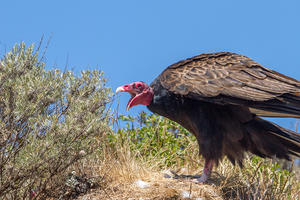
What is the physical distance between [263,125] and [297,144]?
553mm

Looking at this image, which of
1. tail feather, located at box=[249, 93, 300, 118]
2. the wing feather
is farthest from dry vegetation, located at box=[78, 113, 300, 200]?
the wing feather

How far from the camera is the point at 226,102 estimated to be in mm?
5633

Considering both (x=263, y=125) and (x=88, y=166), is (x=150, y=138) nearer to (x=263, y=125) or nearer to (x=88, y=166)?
(x=88, y=166)

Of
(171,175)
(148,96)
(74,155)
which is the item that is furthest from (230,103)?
A: (74,155)

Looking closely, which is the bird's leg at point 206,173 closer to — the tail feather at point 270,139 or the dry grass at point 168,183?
the dry grass at point 168,183

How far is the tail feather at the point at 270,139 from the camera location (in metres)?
6.13

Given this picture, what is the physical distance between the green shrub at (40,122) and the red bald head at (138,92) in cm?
29

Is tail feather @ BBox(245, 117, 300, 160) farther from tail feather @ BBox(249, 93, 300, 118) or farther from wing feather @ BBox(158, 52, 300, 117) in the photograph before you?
tail feather @ BBox(249, 93, 300, 118)

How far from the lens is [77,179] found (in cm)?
616

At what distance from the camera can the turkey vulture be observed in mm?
5629

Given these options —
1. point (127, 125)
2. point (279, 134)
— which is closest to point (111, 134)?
point (127, 125)

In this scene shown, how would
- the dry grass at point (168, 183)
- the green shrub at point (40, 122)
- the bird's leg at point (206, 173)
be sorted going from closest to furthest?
the green shrub at point (40, 122)
the dry grass at point (168, 183)
the bird's leg at point (206, 173)

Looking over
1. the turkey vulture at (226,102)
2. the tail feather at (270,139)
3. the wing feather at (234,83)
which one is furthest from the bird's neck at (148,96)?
the tail feather at (270,139)

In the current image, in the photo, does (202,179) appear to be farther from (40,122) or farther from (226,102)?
(40,122)
